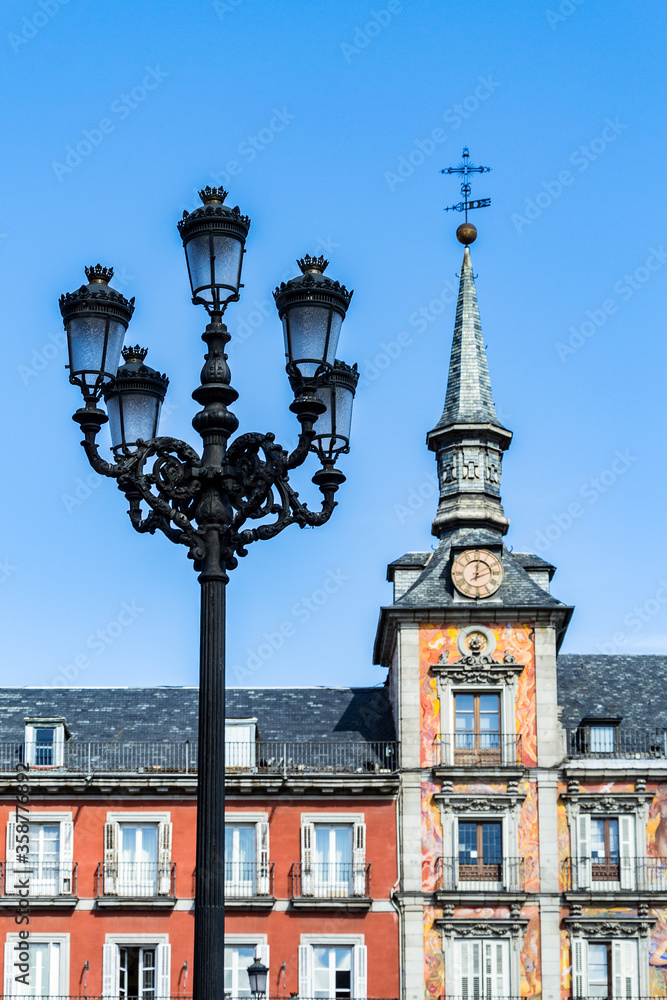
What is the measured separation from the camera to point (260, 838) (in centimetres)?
4112

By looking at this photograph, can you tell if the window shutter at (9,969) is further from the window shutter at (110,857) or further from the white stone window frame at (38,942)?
the window shutter at (110,857)

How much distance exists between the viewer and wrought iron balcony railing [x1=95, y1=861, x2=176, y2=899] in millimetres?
40719

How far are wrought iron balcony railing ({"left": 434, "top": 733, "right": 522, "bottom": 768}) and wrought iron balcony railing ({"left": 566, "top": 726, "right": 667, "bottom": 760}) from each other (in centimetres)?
173

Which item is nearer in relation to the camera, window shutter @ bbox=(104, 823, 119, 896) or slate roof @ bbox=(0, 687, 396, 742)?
window shutter @ bbox=(104, 823, 119, 896)

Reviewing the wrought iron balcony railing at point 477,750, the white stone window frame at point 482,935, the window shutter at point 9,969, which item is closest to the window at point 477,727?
the wrought iron balcony railing at point 477,750

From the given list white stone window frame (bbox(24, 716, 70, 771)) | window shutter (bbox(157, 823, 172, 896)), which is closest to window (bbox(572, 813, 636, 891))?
window shutter (bbox(157, 823, 172, 896))

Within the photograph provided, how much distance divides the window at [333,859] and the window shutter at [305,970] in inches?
54.3

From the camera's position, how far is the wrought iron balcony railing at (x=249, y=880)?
133ft

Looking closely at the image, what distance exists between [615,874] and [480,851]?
11.5 ft

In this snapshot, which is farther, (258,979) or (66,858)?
(66,858)

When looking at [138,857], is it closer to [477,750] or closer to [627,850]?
[477,750]

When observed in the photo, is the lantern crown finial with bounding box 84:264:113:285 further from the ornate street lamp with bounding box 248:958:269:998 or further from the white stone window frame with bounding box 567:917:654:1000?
the white stone window frame with bounding box 567:917:654:1000

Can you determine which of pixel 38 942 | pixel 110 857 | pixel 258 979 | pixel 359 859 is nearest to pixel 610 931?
pixel 359 859

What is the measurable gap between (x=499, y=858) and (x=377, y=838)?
3.16m
